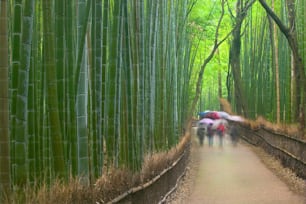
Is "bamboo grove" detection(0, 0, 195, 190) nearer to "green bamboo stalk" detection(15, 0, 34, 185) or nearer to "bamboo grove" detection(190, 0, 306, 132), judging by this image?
"green bamboo stalk" detection(15, 0, 34, 185)

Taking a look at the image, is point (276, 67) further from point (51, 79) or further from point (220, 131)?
point (51, 79)

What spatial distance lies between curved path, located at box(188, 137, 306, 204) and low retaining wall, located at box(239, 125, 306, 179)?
13.6 inches

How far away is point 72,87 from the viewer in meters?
3.46

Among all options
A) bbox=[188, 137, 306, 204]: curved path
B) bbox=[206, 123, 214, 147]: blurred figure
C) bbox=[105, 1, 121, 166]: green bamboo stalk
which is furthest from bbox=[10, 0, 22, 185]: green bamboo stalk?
bbox=[206, 123, 214, 147]: blurred figure

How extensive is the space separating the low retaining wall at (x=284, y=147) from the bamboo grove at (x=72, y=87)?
10.5 feet

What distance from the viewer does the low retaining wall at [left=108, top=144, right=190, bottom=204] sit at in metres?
4.25

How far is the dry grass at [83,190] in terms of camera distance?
2.82m

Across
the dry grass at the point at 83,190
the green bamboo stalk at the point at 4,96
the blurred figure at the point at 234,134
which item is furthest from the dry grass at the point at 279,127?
the green bamboo stalk at the point at 4,96

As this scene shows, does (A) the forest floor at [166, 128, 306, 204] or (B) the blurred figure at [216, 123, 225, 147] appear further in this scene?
(B) the blurred figure at [216, 123, 225, 147]

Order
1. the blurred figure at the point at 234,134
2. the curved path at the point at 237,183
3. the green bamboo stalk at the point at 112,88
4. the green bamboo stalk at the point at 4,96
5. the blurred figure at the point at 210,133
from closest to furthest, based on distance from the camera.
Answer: the green bamboo stalk at the point at 4,96
the green bamboo stalk at the point at 112,88
the curved path at the point at 237,183
the blurred figure at the point at 210,133
the blurred figure at the point at 234,134

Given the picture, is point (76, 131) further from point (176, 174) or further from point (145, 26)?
point (176, 174)

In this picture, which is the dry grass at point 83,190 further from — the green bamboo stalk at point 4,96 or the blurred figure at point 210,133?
the blurred figure at point 210,133

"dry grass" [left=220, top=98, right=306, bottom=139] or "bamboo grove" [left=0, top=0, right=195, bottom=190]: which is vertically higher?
"bamboo grove" [left=0, top=0, right=195, bottom=190]

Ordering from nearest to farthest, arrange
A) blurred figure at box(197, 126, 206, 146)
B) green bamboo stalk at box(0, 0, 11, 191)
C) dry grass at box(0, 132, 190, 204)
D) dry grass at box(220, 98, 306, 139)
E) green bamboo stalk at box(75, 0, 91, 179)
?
1. green bamboo stalk at box(0, 0, 11, 191)
2. dry grass at box(0, 132, 190, 204)
3. green bamboo stalk at box(75, 0, 91, 179)
4. dry grass at box(220, 98, 306, 139)
5. blurred figure at box(197, 126, 206, 146)
